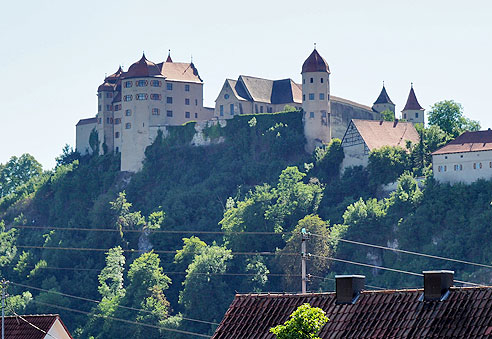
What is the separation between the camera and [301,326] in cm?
4122

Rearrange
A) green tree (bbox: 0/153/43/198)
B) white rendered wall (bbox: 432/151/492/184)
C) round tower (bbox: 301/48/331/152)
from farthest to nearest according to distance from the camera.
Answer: green tree (bbox: 0/153/43/198)
round tower (bbox: 301/48/331/152)
white rendered wall (bbox: 432/151/492/184)

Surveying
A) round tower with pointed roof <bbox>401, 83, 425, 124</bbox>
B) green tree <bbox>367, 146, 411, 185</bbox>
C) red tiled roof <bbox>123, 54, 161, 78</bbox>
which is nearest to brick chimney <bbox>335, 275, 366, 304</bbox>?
green tree <bbox>367, 146, 411, 185</bbox>

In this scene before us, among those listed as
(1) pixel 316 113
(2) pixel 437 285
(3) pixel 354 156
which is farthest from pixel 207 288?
(2) pixel 437 285

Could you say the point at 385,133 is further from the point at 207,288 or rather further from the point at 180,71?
the point at 180,71

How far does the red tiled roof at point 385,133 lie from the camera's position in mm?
136000

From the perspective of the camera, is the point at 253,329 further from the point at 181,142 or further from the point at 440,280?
the point at 181,142

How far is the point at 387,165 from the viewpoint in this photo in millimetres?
132875

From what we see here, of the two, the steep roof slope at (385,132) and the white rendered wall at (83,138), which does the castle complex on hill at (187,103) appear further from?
the steep roof slope at (385,132)

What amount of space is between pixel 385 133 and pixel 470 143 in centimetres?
1454

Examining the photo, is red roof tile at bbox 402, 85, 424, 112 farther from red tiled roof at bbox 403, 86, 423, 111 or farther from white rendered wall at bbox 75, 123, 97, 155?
white rendered wall at bbox 75, 123, 97, 155

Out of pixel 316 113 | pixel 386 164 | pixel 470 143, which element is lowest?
pixel 386 164

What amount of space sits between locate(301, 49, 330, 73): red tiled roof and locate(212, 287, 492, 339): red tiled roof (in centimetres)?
9783

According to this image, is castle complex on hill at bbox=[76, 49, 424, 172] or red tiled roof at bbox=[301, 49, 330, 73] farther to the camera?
castle complex on hill at bbox=[76, 49, 424, 172]

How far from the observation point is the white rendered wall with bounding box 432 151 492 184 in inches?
4875
